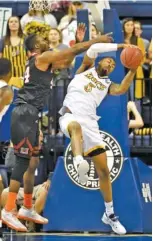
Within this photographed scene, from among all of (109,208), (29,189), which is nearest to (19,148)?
(29,189)

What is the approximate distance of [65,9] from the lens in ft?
49.9

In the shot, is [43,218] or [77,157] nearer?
[77,157]

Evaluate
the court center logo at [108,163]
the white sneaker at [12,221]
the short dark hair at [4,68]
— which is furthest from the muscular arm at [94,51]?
the white sneaker at [12,221]

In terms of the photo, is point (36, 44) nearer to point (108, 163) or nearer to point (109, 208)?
point (108, 163)

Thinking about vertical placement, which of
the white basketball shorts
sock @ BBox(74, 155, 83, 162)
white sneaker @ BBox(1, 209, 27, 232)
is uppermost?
the white basketball shorts

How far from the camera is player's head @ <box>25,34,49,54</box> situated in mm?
10633

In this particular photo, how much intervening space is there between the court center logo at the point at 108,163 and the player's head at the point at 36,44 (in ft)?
4.66

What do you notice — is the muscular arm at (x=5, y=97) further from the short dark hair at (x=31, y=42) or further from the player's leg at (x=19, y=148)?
the short dark hair at (x=31, y=42)

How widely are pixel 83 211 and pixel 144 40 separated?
3.95m

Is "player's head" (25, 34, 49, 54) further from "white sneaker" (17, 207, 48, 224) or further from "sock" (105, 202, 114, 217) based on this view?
"sock" (105, 202, 114, 217)

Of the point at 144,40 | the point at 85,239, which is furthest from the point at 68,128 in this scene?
the point at 144,40

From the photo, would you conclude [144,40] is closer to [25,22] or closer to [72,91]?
[25,22]

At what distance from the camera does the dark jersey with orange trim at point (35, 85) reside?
1061 cm

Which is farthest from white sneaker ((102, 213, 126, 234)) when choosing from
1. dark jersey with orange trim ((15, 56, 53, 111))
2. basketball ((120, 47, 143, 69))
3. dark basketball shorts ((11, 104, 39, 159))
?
basketball ((120, 47, 143, 69))
